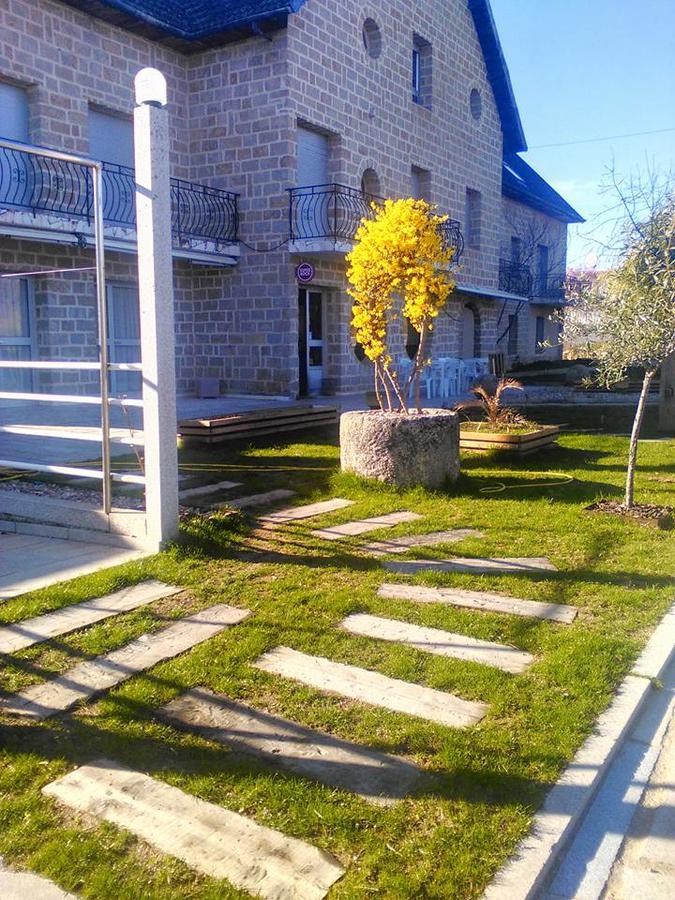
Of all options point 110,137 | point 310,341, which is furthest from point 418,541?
point 310,341

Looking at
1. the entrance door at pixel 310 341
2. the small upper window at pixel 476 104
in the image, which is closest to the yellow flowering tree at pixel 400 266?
the entrance door at pixel 310 341

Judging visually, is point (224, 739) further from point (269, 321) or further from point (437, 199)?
point (437, 199)

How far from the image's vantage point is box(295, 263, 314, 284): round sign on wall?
14424 mm

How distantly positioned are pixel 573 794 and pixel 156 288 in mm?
3358

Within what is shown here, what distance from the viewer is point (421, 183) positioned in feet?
63.2

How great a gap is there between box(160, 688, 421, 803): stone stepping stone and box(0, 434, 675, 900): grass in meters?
0.05

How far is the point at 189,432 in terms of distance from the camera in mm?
8734

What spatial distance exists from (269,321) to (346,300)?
2036 mm

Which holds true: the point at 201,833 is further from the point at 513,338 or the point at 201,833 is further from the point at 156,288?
the point at 513,338

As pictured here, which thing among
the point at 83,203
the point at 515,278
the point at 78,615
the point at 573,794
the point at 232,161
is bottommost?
the point at 573,794

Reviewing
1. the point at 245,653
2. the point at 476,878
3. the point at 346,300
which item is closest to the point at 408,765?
the point at 476,878

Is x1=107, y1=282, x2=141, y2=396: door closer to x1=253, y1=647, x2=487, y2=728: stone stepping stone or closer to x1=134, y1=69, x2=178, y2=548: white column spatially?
x1=134, y1=69, x2=178, y2=548: white column

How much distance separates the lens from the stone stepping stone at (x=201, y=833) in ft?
6.36

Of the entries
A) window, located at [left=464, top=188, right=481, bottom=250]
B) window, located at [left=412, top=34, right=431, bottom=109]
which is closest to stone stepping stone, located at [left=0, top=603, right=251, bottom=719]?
window, located at [left=412, top=34, right=431, bottom=109]
